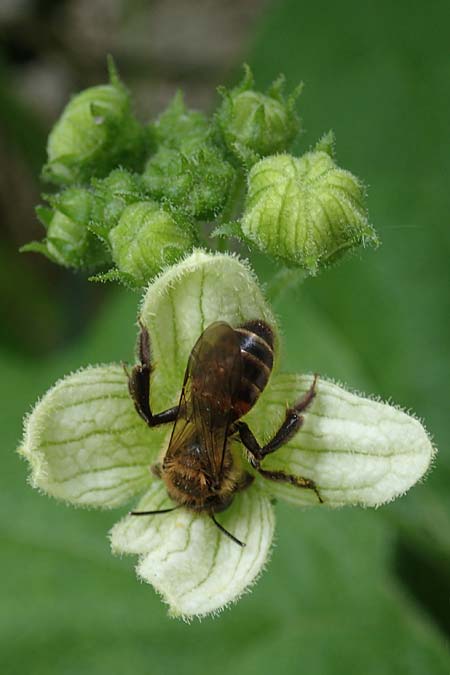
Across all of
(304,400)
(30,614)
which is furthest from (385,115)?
(30,614)

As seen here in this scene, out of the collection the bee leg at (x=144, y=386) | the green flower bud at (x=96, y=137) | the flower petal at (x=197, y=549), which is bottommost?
the flower petal at (x=197, y=549)

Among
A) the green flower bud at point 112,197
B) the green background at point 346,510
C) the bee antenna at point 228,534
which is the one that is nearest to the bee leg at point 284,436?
the bee antenna at point 228,534

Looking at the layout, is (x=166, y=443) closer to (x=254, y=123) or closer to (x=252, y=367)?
(x=252, y=367)

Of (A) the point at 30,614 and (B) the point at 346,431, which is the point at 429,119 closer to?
(B) the point at 346,431

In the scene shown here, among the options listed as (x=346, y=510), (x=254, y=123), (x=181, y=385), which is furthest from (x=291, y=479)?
(x=346, y=510)

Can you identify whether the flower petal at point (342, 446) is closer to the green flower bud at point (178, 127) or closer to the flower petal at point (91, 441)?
the flower petal at point (91, 441)

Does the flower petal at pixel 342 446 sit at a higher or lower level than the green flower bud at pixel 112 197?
lower

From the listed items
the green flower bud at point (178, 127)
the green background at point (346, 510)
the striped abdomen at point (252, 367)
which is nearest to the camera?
the striped abdomen at point (252, 367)

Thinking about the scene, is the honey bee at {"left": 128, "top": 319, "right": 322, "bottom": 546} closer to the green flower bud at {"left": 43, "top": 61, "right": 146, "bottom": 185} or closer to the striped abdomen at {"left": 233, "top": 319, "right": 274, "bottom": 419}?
the striped abdomen at {"left": 233, "top": 319, "right": 274, "bottom": 419}
